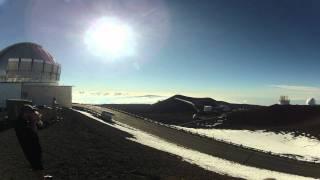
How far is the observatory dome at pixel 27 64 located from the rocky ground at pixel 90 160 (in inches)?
1130

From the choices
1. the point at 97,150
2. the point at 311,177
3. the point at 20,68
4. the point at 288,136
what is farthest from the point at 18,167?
the point at 288,136

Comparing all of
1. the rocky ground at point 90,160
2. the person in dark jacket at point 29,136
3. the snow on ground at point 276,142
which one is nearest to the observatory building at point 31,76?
the snow on ground at point 276,142

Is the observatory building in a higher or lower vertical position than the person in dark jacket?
higher

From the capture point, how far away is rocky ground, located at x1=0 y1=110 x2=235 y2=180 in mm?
21422

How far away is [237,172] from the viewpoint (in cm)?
3338

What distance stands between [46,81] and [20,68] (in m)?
4.11

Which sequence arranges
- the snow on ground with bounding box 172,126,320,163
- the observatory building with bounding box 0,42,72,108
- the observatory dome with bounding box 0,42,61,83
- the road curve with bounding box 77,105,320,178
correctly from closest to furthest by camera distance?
the road curve with bounding box 77,105,320,178 < the snow on ground with bounding box 172,126,320,163 < the observatory building with bounding box 0,42,72,108 < the observatory dome with bounding box 0,42,61,83

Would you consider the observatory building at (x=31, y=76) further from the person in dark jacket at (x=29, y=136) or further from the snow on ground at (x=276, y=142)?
the person in dark jacket at (x=29, y=136)

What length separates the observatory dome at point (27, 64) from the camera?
63.4 meters

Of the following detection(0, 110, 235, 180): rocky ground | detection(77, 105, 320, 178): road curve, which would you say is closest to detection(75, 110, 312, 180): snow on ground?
detection(77, 105, 320, 178): road curve

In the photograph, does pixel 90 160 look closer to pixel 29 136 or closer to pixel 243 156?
pixel 29 136

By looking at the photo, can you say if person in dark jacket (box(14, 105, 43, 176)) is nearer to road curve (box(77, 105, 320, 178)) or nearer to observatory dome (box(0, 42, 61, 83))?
road curve (box(77, 105, 320, 178))

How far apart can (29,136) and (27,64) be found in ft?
188

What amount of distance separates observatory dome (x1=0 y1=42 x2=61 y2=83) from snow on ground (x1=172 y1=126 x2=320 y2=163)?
23234 millimetres
